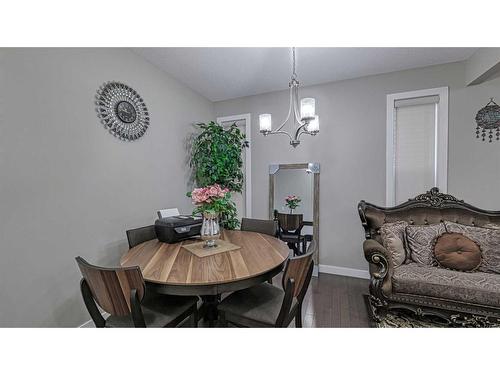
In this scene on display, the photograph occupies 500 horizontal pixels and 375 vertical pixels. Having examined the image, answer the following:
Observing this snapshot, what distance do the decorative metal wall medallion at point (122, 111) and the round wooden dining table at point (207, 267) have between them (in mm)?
1122

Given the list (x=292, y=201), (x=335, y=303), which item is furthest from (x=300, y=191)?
(x=335, y=303)

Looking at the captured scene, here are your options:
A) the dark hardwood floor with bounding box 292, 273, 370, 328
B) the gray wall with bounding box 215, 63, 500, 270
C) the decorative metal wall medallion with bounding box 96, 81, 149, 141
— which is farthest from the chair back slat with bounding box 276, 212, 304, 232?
the decorative metal wall medallion with bounding box 96, 81, 149, 141

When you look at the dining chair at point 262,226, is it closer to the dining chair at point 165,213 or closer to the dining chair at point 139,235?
the dining chair at point 165,213

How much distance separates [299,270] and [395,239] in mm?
1349

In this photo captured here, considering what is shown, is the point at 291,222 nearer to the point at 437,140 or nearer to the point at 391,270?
the point at 391,270

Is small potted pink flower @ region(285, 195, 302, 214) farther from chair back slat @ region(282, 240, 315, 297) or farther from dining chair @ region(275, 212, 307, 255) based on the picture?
chair back slat @ region(282, 240, 315, 297)

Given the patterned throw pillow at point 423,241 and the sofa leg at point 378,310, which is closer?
the sofa leg at point 378,310

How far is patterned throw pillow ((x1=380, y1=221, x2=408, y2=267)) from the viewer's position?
1.91m

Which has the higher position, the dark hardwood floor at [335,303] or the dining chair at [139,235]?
the dining chair at [139,235]

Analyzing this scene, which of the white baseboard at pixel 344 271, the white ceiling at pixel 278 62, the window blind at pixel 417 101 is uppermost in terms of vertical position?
the white ceiling at pixel 278 62

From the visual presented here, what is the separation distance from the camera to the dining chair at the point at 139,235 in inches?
67.4

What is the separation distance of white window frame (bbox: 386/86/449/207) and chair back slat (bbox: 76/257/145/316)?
9.05 ft

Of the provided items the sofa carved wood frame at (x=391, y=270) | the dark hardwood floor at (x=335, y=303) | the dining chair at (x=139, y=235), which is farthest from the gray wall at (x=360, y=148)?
the dining chair at (x=139, y=235)

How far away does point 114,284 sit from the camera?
99 cm
